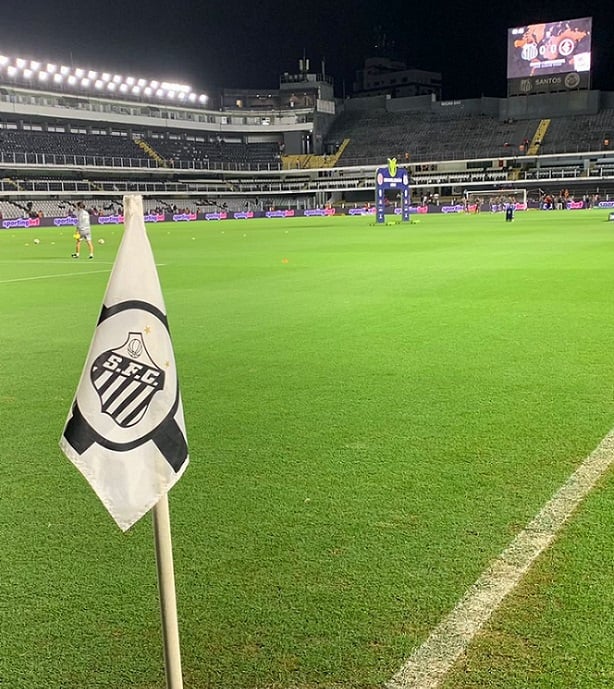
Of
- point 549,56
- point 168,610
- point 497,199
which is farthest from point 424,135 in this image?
point 168,610

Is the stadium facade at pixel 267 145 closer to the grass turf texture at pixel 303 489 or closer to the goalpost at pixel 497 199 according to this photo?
the goalpost at pixel 497 199

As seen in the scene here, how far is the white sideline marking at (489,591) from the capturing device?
2.57 m

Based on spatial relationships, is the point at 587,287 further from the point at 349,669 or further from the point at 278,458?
the point at 349,669

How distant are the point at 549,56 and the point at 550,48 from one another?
0.90m

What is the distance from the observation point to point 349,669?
8.52 feet

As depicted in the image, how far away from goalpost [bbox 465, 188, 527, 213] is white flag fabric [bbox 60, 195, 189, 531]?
2585 inches

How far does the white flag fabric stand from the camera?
2.17m

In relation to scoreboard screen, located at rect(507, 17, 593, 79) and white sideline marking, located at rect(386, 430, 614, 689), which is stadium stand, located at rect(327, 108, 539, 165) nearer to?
scoreboard screen, located at rect(507, 17, 593, 79)

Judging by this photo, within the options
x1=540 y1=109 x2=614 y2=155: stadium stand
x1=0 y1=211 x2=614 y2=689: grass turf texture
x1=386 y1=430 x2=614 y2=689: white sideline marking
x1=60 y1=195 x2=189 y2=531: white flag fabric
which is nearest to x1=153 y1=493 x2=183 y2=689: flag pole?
x1=60 y1=195 x2=189 y2=531: white flag fabric

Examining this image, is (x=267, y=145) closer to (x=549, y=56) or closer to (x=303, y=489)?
(x=549, y=56)

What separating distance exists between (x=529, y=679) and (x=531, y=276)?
13.2 m

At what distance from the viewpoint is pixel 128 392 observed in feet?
7.23

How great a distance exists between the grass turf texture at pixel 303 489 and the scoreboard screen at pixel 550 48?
256ft

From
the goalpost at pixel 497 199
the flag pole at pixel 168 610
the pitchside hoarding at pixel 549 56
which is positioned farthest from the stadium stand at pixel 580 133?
the flag pole at pixel 168 610
